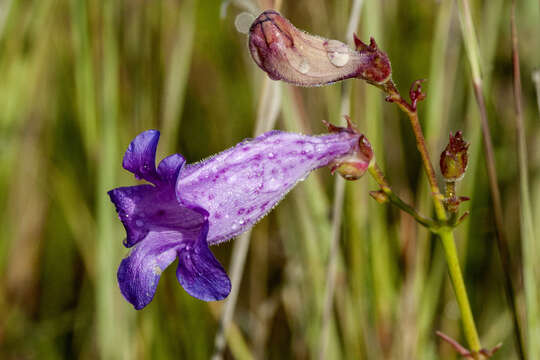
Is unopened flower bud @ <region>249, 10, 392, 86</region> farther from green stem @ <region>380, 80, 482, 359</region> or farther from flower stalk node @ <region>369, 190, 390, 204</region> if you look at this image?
flower stalk node @ <region>369, 190, 390, 204</region>

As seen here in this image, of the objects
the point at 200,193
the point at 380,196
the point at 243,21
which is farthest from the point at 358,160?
the point at 243,21

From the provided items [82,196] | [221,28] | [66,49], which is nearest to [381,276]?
[82,196]

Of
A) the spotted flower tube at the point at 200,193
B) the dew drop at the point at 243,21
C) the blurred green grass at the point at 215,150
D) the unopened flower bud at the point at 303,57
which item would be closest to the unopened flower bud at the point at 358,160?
the spotted flower tube at the point at 200,193

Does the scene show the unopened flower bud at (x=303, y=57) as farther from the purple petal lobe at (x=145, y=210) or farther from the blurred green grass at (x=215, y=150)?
the blurred green grass at (x=215, y=150)

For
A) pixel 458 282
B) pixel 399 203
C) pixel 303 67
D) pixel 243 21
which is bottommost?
pixel 458 282

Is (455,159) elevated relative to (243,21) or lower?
lower

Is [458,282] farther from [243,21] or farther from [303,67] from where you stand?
[243,21]

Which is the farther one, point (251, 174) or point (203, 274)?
point (251, 174)
